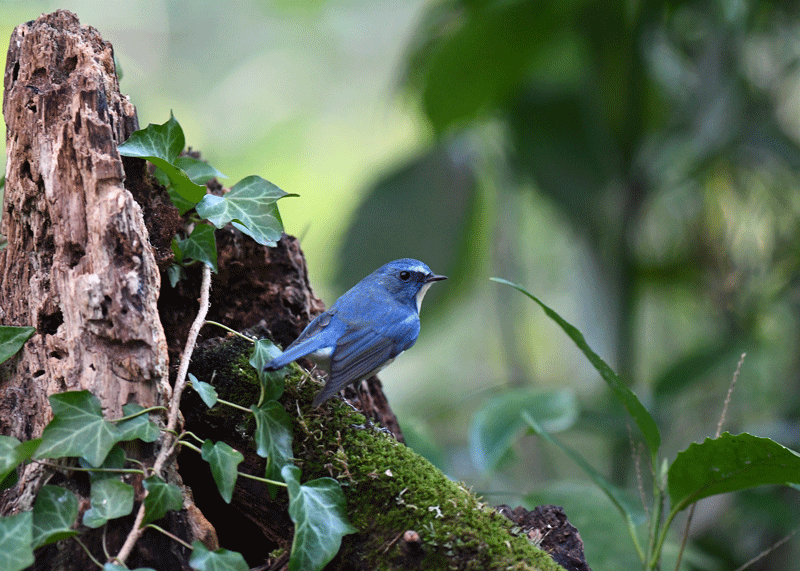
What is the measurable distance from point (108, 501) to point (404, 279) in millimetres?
1910

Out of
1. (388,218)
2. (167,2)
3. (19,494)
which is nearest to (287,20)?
(167,2)

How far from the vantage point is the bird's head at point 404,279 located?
3.17 meters

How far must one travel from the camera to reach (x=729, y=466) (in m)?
1.75

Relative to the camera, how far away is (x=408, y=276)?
3258mm

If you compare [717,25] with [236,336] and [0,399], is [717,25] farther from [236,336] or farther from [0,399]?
[0,399]

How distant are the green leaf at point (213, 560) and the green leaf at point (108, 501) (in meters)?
0.19

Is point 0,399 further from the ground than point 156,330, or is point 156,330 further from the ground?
point 156,330

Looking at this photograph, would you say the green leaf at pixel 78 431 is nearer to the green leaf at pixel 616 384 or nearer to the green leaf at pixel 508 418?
the green leaf at pixel 616 384

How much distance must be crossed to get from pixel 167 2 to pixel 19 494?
31.3ft

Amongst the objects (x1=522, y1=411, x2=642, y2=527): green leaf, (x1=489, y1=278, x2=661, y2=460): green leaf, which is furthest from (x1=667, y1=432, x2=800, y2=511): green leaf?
(x1=522, y1=411, x2=642, y2=527): green leaf

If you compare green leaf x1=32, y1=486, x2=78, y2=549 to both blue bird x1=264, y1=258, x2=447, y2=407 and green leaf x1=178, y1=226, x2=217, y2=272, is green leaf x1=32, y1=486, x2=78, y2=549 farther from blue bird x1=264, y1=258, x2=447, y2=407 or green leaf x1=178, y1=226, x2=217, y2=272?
green leaf x1=178, y1=226, x2=217, y2=272

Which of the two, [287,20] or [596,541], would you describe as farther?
[287,20]

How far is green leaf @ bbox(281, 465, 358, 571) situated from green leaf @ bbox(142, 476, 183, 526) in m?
0.27

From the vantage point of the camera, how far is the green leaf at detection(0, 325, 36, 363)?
179 centimetres
